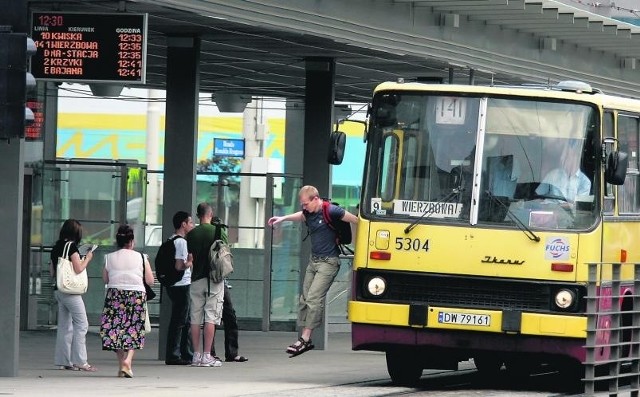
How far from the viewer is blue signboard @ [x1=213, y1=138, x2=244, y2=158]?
179 feet

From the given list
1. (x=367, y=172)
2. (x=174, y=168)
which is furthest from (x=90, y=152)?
(x=367, y=172)

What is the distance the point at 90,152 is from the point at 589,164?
55.1 metres

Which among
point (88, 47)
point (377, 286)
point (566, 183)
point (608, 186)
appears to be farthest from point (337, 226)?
point (88, 47)

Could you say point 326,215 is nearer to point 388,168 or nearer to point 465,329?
point 388,168

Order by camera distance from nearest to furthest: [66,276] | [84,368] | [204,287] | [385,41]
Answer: [66,276] < [84,368] < [204,287] < [385,41]

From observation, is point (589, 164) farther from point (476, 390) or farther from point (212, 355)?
point (212, 355)

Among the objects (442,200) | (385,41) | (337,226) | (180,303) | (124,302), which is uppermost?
(385,41)

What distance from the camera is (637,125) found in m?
18.4

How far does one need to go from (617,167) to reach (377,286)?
8.17ft

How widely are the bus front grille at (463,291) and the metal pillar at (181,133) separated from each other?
4.92 metres

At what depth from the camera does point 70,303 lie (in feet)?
63.3

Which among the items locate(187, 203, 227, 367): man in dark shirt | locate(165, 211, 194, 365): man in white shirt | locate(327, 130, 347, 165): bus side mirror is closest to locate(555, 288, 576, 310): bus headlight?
locate(327, 130, 347, 165): bus side mirror

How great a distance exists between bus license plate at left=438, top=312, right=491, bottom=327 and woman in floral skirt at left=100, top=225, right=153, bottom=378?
3.22m

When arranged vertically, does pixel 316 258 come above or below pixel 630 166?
below
